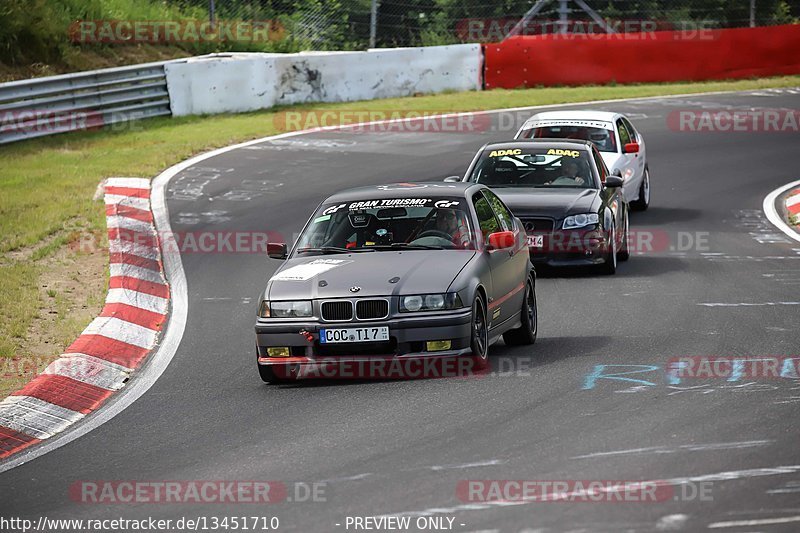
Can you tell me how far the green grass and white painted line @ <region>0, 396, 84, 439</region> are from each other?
1690 mm

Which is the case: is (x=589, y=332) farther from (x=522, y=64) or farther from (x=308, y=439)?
(x=522, y=64)

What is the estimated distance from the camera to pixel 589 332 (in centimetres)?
1105

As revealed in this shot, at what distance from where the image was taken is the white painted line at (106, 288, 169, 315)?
1253cm

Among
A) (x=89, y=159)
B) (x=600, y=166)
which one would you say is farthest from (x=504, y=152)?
(x=89, y=159)

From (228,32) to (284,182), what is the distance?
11494 mm

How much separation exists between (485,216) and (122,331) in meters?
3.23

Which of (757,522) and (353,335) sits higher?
(757,522)

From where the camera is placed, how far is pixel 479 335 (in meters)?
9.54

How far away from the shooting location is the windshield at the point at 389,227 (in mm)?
10133

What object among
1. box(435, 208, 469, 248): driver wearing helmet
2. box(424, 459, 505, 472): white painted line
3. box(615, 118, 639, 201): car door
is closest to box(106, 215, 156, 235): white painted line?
box(615, 118, 639, 201): car door

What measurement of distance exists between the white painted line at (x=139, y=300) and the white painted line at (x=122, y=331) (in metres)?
0.78

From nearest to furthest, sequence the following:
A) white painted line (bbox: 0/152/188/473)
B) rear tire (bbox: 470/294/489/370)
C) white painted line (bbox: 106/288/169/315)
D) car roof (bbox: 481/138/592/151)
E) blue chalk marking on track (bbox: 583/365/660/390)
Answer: white painted line (bbox: 0/152/188/473) → blue chalk marking on track (bbox: 583/365/660/390) → rear tire (bbox: 470/294/489/370) → white painted line (bbox: 106/288/169/315) → car roof (bbox: 481/138/592/151)

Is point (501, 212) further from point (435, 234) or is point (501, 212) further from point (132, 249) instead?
point (132, 249)

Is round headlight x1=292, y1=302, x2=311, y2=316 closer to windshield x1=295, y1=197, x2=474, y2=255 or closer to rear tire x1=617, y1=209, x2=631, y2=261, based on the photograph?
windshield x1=295, y1=197, x2=474, y2=255
